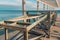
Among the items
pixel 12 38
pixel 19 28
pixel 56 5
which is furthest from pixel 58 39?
pixel 56 5

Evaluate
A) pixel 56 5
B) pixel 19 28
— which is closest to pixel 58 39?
pixel 19 28

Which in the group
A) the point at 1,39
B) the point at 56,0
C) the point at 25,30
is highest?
the point at 56,0

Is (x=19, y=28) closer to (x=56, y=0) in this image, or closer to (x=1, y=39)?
(x=1, y=39)

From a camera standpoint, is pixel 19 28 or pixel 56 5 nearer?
pixel 19 28

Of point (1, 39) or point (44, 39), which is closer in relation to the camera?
point (1, 39)

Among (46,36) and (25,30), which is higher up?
(25,30)

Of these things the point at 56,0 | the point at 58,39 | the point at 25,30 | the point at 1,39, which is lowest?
the point at 58,39

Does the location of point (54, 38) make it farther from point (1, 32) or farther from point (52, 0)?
point (52, 0)

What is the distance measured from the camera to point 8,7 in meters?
76.0

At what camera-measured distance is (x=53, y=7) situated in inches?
750

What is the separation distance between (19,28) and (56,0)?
1650 centimetres

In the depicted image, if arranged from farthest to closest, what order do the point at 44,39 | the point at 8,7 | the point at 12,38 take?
the point at 8,7 → the point at 44,39 → the point at 12,38

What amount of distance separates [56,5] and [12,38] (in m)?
14.3

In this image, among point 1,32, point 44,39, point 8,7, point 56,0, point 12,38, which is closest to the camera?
point 12,38
